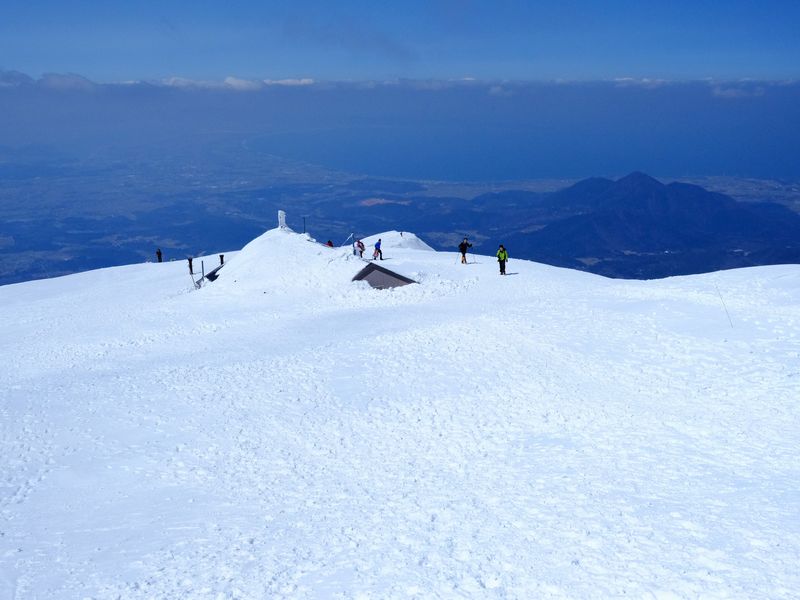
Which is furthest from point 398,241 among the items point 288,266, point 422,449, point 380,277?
point 422,449

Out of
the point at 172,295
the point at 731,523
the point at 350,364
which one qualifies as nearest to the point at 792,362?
the point at 731,523

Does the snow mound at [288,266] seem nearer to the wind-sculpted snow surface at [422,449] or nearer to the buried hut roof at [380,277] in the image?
the buried hut roof at [380,277]

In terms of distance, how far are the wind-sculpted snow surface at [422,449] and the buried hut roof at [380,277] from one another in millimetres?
4256

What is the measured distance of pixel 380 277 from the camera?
41250 mm

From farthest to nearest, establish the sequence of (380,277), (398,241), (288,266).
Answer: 1. (398,241)
2. (288,266)
3. (380,277)

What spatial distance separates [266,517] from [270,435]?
538cm

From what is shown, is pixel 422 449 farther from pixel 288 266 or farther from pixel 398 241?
pixel 398 241

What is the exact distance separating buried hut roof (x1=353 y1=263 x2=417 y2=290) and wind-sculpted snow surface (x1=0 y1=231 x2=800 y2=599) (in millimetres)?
4256

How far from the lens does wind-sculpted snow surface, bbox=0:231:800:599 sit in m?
13.1

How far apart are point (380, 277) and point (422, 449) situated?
22972mm

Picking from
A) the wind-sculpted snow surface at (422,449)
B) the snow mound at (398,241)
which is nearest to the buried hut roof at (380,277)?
the wind-sculpted snow surface at (422,449)

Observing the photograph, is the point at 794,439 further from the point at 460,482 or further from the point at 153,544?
the point at 153,544

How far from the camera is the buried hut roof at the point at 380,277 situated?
40.8m

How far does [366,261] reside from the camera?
43.7 meters
